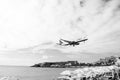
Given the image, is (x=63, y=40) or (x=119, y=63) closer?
(x=63, y=40)

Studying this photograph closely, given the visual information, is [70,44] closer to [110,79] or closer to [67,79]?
[110,79]

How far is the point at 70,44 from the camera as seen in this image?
2584cm

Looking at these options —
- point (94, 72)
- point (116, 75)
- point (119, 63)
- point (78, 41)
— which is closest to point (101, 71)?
point (94, 72)

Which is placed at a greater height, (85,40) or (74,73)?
(85,40)

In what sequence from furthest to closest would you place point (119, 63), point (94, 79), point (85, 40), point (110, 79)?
point (119, 63), point (94, 79), point (110, 79), point (85, 40)

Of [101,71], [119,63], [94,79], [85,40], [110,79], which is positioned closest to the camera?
[85,40]

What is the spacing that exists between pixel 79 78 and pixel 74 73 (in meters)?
5.18

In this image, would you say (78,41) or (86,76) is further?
(86,76)

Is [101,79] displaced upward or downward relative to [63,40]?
downward

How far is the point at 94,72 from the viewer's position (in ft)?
133

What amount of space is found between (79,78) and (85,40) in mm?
17792

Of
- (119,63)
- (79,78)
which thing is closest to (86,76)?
(79,78)

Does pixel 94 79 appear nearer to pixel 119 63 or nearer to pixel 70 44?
pixel 119 63

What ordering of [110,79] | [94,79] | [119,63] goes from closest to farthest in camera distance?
[110,79]
[94,79]
[119,63]
